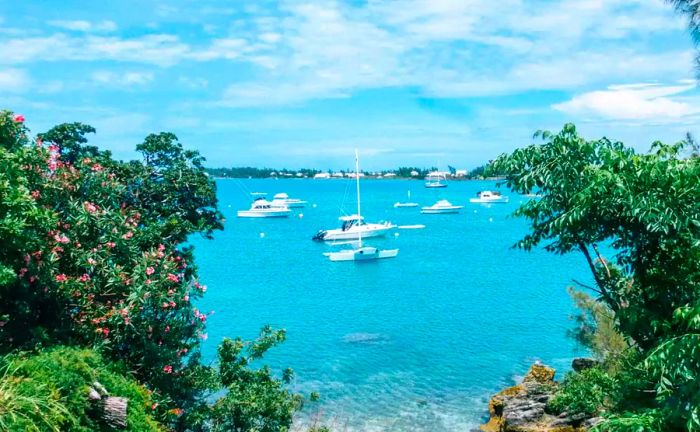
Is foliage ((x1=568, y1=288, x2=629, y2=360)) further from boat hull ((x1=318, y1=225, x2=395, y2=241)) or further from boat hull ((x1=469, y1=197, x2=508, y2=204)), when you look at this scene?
boat hull ((x1=469, y1=197, x2=508, y2=204))

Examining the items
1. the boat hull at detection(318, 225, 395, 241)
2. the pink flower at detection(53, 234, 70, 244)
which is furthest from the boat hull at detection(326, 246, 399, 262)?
the pink flower at detection(53, 234, 70, 244)

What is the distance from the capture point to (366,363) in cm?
3003

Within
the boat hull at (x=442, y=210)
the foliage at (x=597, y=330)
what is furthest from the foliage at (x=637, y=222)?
the boat hull at (x=442, y=210)

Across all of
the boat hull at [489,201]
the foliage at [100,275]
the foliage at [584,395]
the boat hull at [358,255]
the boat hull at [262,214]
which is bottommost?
the foliage at [584,395]

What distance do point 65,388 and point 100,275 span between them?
10.9ft

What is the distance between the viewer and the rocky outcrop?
18.3 metres

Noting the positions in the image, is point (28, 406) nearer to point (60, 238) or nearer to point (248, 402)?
point (60, 238)

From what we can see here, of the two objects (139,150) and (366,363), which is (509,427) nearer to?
(366,363)

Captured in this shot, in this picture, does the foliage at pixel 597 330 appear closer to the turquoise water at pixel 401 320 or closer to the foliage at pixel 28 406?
the turquoise water at pixel 401 320

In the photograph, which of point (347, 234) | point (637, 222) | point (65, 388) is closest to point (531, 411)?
point (637, 222)

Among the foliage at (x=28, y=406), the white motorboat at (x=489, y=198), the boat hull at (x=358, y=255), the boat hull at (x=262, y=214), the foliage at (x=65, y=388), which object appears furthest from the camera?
the white motorboat at (x=489, y=198)

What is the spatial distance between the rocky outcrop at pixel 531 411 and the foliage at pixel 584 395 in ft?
0.98

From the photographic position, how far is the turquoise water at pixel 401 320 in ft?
84.7

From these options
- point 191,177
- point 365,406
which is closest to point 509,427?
point 365,406
